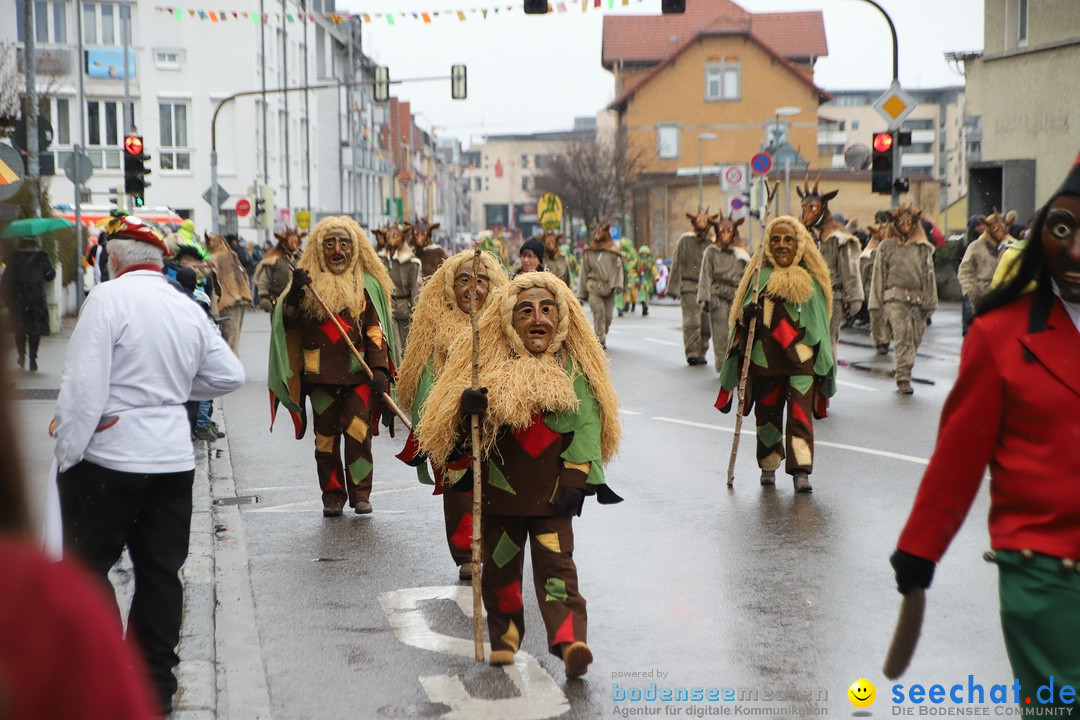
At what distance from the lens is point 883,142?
70.6 ft

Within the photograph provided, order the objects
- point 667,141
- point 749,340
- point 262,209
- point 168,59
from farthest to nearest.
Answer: point 667,141 → point 168,59 → point 262,209 → point 749,340

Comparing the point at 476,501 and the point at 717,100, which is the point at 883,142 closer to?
the point at 476,501

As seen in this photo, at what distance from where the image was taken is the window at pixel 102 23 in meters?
47.6

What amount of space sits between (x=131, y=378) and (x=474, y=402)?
4.28 feet

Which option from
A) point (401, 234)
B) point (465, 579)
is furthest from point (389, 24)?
point (465, 579)

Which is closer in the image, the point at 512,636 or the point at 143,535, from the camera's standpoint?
the point at 143,535

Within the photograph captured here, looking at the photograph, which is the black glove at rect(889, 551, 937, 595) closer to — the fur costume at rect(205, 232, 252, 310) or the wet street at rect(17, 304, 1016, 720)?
the wet street at rect(17, 304, 1016, 720)

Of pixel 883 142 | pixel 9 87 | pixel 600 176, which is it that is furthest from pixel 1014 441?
pixel 600 176

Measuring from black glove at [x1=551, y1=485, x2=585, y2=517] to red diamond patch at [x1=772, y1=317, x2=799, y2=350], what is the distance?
4616 mm

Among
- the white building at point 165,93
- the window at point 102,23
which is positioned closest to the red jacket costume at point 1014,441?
the white building at point 165,93

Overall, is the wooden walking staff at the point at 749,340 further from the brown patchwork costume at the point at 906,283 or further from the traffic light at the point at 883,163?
the traffic light at the point at 883,163

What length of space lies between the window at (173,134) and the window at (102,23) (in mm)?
2745

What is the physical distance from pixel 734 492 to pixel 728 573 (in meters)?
2.47

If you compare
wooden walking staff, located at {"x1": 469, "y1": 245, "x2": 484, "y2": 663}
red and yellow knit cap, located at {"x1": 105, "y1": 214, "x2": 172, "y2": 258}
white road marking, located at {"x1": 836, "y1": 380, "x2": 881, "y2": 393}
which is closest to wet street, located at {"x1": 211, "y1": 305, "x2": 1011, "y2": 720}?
wooden walking staff, located at {"x1": 469, "y1": 245, "x2": 484, "y2": 663}
